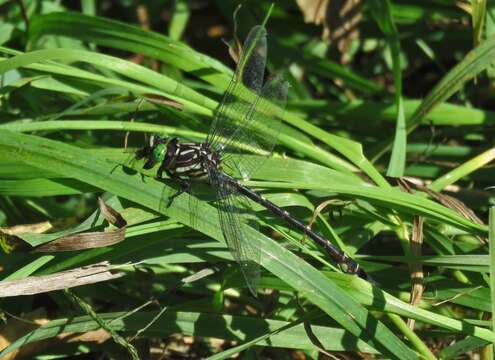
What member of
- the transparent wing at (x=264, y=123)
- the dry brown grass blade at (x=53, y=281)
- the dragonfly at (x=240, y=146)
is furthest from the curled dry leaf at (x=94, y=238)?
the transparent wing at (x=264, y=123)

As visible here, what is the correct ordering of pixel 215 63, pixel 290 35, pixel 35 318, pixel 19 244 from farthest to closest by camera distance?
pixel 290 35 → pixel 215 63 → pixel 35 318 → pixel 19 244

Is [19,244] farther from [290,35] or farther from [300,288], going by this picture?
[290,35]

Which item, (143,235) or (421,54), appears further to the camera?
(421,54)

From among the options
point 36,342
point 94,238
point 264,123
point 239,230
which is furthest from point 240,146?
point 36,342

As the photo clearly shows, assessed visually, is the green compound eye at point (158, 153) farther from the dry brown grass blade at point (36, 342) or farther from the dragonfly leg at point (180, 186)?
the dry brown grass blade at point (36, 342)

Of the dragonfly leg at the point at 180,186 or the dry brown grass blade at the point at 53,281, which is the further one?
the dragonfly leg at the point at 180,186

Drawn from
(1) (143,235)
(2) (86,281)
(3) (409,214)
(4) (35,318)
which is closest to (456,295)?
(3) (409,214)

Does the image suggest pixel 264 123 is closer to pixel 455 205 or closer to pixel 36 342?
pixel 455 205
